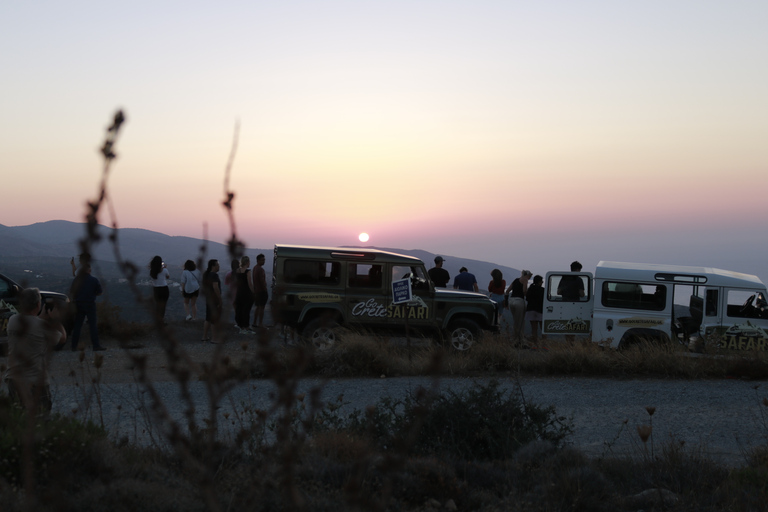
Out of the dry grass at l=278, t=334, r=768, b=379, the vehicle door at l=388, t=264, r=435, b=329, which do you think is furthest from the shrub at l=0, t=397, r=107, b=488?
the vehicle door at l=388, t=264, r=435, b=329

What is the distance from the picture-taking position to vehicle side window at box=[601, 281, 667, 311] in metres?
12.1

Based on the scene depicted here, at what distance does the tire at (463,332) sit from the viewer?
1255 cm

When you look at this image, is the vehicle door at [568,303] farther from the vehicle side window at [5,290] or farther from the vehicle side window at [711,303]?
the vehicle side window at [5,290]

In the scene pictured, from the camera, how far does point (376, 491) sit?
467cm

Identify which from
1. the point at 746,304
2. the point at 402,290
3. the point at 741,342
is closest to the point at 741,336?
the point at 741,342

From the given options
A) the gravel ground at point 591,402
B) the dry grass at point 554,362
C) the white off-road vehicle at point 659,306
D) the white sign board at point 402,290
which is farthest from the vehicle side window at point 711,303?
the white sign board at point 402,290

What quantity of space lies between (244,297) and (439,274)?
4482 mm

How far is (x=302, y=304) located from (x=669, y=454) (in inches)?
305

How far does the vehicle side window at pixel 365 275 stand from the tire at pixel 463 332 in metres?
1.71

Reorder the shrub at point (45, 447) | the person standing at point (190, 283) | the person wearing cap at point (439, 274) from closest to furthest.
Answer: the shrub at point (45, 447)
the person wearing cap at point (439, 274)
the person standing at point (190, 283)

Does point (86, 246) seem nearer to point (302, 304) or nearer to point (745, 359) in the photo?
point (302, 304)

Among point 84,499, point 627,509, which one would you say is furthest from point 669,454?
point 84,499

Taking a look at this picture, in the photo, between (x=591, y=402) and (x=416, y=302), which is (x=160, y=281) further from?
(x=591, y=402)

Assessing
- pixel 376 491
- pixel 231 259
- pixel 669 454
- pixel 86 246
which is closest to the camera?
pixel 86 246
